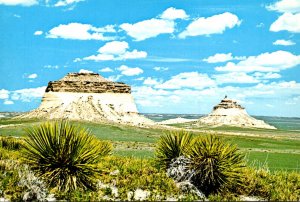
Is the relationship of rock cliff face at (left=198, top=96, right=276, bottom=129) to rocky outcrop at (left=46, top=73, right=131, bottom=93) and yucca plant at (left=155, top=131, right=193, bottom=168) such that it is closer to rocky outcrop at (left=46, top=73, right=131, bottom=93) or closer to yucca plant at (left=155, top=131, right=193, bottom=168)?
rocky outcrop at (left=46, top=73, right=131, bottom=93)

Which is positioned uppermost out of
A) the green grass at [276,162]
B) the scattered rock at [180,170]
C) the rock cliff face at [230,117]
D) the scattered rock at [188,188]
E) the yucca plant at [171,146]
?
the rock cliff face at [230,117]

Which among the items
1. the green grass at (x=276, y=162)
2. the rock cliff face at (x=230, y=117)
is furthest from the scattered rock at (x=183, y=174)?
the rock cliff face at (x=230, y=117)

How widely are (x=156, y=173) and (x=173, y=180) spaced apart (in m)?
1.02

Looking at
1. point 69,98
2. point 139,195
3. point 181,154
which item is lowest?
point 139,195

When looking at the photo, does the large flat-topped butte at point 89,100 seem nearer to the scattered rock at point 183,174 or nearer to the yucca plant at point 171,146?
the yucca plant at point 171,146

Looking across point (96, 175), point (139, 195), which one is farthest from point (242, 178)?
point (96, 175)

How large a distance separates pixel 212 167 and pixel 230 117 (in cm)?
16242

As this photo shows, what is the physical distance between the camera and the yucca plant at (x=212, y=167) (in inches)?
537

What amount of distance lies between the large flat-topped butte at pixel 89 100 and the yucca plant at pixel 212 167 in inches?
3444

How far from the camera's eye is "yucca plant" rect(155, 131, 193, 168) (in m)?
15.7

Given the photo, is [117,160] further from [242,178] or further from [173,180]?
[242,178]

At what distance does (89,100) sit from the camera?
109375 millimetres

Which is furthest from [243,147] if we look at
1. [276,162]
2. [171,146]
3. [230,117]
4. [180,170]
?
[230,117]

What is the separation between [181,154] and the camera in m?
15.6
